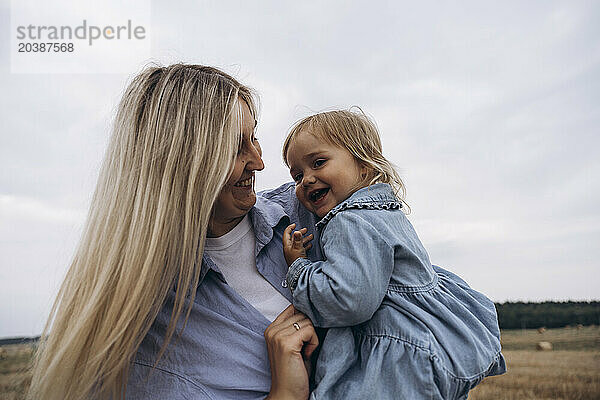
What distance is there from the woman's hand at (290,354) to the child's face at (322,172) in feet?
1.18

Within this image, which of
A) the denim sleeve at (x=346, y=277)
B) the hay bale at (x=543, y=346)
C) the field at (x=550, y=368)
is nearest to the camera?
the denim sleeve at (x=346, y=277)

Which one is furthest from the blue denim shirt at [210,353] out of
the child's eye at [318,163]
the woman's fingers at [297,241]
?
the child's eye at [318,163]

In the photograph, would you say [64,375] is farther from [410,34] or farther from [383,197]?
[410,34]

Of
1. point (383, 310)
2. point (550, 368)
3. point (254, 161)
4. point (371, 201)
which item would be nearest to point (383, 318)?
point (383, 310)

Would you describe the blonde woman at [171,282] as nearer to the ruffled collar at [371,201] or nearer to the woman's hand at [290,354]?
the woman's hand at [290,354]

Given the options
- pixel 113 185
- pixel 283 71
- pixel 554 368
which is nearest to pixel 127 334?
pixel 113 185

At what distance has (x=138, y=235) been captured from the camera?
1267 millimetres

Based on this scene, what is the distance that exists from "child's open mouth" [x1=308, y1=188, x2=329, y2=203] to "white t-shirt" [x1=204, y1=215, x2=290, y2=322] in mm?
213

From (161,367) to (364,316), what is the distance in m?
0.52

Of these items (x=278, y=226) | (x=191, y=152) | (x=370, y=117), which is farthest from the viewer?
(x=370, y=117)

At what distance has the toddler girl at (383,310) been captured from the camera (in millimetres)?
1226

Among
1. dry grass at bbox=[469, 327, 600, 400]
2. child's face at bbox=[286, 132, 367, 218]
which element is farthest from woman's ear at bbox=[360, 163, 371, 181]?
dry grass at bbox=[469, 327, 600, 400]

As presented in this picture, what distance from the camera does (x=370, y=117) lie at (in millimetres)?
1705

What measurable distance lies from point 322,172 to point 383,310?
16.8 inches
